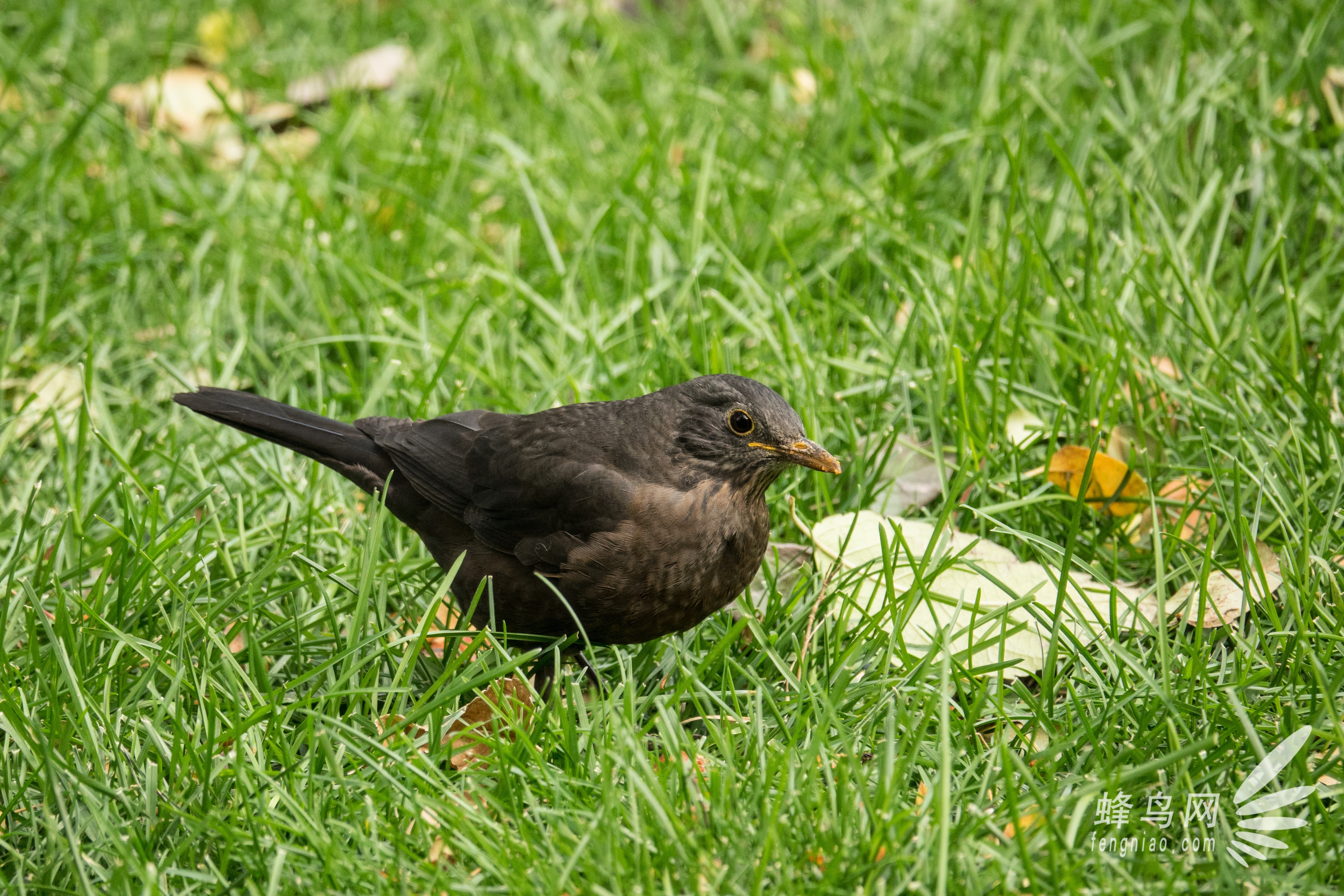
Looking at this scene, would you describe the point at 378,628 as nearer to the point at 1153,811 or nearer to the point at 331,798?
the point at 331,798

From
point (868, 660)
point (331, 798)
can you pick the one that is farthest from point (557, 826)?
point (868, 660)

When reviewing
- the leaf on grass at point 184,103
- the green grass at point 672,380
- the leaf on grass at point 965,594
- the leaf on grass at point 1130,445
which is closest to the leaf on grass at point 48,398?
the green grass at point 672,380

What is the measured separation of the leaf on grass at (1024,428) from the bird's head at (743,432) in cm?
95

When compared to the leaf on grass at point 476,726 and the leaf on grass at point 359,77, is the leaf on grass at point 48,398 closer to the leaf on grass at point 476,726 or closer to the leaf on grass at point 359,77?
the leaf on grass at point 476,726

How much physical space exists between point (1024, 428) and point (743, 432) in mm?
1129

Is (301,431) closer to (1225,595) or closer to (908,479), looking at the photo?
(908,479)

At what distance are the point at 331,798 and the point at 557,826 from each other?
0.52m

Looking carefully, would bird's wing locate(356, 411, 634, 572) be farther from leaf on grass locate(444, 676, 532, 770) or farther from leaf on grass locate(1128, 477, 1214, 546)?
leaf on grass locate(1128, 477, 1214, 546)

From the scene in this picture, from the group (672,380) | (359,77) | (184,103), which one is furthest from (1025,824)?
(184,103)

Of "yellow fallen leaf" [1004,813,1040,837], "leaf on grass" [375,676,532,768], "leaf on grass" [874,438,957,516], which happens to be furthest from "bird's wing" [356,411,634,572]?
"yellow fallen leaf" [1004,813,1040,837]

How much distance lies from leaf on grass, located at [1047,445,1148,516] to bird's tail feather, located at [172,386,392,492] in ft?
6.62

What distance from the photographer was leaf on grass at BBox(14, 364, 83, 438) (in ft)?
12.9

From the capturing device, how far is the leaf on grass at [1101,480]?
3.37 metres

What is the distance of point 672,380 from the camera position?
161 inches
